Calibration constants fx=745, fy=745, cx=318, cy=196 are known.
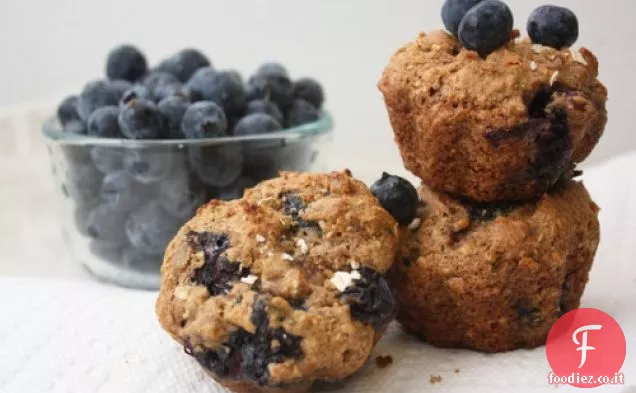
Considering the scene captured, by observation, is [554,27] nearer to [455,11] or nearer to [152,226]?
[455,11]

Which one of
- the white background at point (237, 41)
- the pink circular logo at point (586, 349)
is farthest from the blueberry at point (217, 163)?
the white background at point (237, 41)

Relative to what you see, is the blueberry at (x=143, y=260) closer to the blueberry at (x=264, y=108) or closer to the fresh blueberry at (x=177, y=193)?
the fresh blueberry at (x=177, y=193)

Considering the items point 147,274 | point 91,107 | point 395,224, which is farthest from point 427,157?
point 91,107

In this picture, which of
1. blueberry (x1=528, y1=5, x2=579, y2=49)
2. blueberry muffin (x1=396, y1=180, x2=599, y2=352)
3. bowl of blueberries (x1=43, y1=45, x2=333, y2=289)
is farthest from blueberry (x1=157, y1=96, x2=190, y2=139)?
blueberry (x1=528, y1=5, x2=579, y2=49)

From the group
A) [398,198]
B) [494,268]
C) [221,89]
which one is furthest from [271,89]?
[494,268]

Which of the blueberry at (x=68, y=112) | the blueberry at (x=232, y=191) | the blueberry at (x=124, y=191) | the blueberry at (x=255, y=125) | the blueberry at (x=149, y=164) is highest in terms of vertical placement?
the blueberry at (x=68, y=112)

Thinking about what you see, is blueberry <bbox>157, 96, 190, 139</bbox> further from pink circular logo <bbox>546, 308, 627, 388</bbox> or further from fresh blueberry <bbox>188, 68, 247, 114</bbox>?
pink circular logo <bbox>546, 308, 627, 388</bbox>

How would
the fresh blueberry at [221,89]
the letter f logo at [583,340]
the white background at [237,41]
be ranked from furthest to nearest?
the white background at [237,41]
the fresh blueberry at [221,89]
the letter f logo at [583,340]

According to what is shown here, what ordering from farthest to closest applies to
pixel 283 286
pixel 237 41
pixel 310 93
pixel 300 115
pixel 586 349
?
pixel 237 41 < pixel 310 93 < pixel 300 115 < pixel 586 349 < pixel 283 286
